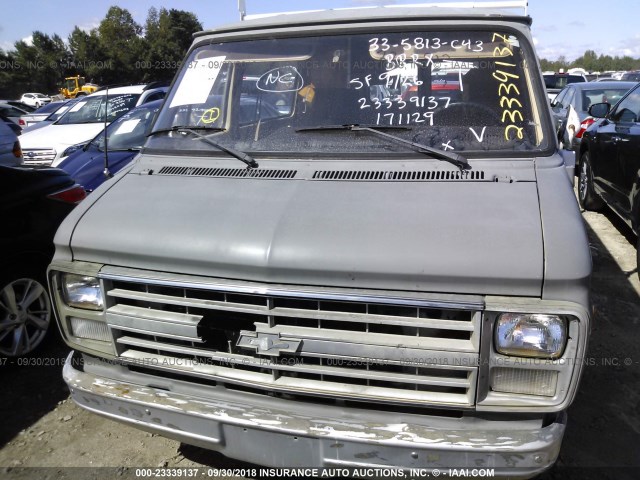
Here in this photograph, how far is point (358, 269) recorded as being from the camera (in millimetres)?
2102

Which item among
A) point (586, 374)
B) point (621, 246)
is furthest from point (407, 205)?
point (621, 246)

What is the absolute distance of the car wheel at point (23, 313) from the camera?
399cm

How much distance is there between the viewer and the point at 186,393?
8.16 ft

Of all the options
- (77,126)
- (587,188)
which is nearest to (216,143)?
(587,188)

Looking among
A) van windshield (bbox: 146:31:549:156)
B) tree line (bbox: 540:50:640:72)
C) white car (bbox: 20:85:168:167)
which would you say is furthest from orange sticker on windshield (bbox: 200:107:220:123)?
tree line (bbox: 540:50:640:72)

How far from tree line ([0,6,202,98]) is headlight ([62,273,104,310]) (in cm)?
5498

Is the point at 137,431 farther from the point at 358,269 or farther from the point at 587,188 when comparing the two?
the point at 587,188

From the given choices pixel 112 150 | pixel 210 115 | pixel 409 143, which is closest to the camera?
pixel 409 143

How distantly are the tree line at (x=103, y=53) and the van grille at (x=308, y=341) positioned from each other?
55.4 metres

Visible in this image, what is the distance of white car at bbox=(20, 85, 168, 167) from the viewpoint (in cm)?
916

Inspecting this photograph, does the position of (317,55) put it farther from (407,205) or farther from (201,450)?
(201,450)

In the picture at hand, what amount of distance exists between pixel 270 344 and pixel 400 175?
1.04 metres

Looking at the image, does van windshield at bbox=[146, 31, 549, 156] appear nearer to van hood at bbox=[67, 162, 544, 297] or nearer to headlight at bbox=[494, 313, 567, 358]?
van hood at bbox=[67, 162, 544, 297]

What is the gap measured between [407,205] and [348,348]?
0.69m
